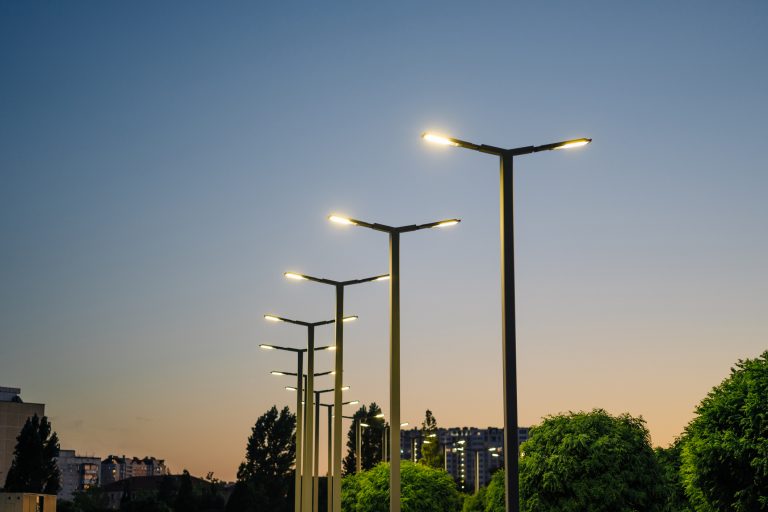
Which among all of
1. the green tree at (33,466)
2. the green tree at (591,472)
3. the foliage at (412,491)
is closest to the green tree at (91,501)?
the green tree at (33,466)

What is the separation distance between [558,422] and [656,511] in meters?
4.44

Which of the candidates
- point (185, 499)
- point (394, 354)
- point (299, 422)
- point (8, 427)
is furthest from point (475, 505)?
point (8, 427)

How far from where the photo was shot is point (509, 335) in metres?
18.8

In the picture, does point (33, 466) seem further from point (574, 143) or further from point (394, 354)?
point (574, 143)

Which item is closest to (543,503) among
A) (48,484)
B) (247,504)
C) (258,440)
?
(247,504)

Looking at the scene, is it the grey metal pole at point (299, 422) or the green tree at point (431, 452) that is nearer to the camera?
the grey metal pole at point (299, 422)

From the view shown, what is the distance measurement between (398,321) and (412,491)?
35.4 metres

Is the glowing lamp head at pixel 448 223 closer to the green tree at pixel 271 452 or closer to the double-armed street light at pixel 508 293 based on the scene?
the double-armed street light at pixel 508 293

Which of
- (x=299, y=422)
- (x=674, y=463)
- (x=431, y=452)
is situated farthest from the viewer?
(x=431, y=452)

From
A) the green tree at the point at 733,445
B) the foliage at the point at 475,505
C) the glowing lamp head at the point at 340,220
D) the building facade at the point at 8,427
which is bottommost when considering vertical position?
the foliage at the point at 475,505

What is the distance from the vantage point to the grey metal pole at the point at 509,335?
1823cm

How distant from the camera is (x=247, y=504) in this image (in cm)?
12794

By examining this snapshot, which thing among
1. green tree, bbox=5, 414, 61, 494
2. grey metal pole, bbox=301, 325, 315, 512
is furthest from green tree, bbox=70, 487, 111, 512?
grey metal pole, bbox=301, 325, 315, 512

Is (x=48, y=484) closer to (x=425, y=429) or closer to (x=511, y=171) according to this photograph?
(x=425, y=429)
